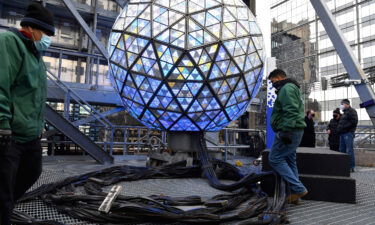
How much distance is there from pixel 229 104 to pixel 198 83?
0.68 m

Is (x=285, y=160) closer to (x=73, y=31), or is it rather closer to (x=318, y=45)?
(x=73, y=31)

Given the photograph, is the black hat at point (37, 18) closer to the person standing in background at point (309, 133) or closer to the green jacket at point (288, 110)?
the green jacket at point (288, 110)

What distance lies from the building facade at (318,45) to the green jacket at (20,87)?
3625 centimetres

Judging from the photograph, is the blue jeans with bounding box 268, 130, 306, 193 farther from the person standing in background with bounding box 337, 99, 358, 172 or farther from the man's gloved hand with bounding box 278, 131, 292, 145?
the person standing in background with bounding box 337, 99, 358, 172

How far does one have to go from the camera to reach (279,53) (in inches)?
1772

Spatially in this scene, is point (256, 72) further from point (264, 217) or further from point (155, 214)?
point (155, 214)

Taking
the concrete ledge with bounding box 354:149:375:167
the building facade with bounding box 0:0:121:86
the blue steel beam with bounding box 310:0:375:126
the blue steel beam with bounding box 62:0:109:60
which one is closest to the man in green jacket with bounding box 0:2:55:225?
the blue steel beam with bounding box 310:0:375:126

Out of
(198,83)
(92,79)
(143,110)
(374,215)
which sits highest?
(92,79)

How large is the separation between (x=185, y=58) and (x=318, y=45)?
137 feet

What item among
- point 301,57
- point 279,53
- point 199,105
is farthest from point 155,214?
point 279,53

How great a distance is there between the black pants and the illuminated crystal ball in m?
2.30

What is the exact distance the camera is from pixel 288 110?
3.10 m

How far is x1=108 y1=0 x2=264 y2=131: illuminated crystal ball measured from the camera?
3896mm

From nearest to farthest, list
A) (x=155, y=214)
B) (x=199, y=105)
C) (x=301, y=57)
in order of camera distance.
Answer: (x=155, y=214), (x=199, y=105), (x=301, y=57)
